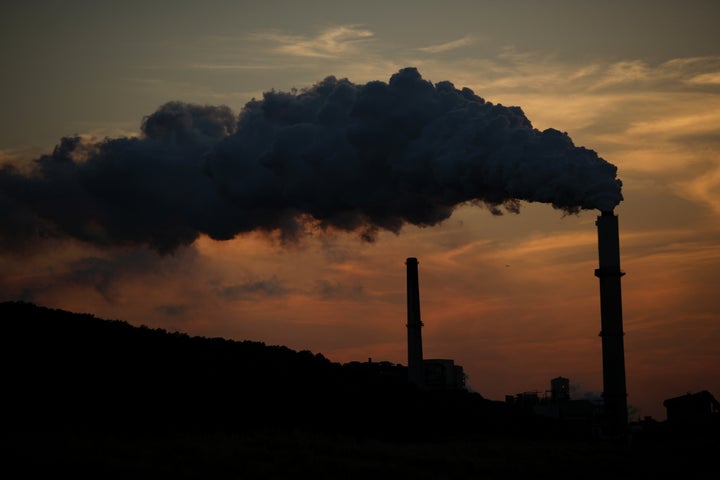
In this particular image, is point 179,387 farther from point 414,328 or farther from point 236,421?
point 414,328

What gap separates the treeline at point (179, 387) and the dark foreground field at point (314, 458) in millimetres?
2432

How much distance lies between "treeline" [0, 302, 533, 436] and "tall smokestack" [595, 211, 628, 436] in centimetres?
633

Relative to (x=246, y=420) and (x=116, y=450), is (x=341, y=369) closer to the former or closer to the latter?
(x=246, y=420)

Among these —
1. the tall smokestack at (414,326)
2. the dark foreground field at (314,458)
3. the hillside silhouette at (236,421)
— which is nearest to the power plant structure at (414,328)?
the tall smokestack at (414,326)

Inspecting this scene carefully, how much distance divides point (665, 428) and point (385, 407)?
74.2 feet

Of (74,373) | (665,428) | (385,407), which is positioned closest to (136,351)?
(74,373)

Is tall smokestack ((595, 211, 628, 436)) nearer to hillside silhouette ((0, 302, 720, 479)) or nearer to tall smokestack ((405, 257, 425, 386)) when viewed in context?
hillside silhouette ((0, 302, 720, 479))

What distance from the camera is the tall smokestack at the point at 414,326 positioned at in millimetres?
59781

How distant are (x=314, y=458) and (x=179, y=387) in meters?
11.3

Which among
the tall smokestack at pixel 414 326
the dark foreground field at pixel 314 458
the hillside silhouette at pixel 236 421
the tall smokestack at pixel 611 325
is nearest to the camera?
the dark foreground field at pixel 314 458

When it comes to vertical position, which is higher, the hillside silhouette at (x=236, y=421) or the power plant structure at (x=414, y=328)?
the power plant structure at (x=414, y=328)

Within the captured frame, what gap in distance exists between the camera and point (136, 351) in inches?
1679

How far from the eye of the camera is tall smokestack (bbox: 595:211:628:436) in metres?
45.6

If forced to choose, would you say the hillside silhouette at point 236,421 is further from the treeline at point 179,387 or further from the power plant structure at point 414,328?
the power plant structure at point 414,328
